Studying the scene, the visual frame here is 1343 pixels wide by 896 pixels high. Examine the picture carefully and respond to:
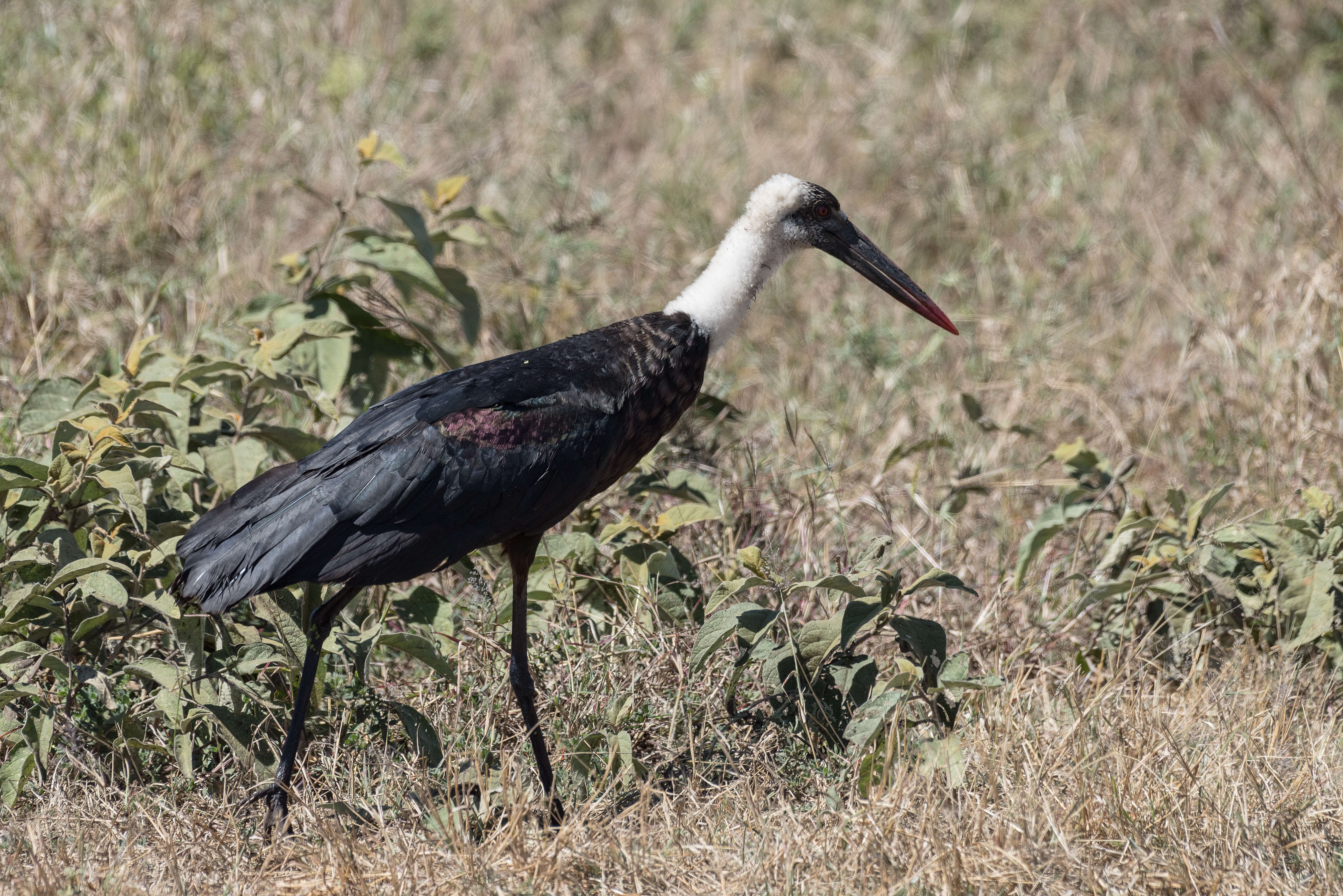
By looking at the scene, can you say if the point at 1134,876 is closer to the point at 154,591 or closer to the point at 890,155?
the point at 154,591

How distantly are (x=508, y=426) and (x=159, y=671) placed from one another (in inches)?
40.0

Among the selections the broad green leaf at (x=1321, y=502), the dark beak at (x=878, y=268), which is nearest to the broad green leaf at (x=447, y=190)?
the dark beak at (x=878, y=268)

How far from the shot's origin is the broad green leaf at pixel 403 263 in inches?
164

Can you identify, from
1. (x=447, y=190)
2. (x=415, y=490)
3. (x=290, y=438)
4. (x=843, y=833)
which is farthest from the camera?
(x=447, y=190)

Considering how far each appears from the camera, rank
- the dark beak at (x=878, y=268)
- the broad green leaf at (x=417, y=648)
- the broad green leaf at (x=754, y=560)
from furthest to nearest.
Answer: the dark beak at (x=878, y=268)
the broad green leaf at (x=754, y=560)
the broad green leaf at (x=417, y=648)

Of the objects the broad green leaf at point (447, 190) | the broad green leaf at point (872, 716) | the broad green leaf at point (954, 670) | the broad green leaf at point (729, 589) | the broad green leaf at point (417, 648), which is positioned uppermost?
the broad green leaf at point (447, 190)

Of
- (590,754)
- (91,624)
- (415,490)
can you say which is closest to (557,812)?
(590,754)

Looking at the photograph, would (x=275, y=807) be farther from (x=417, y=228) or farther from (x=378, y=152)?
(x=378, y=152)

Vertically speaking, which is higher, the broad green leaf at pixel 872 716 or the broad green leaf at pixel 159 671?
the broad green leaf at pixel 159 671

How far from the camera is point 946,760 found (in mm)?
3115

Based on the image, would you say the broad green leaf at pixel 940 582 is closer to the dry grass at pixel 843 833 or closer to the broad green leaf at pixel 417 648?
the dry grass at pixel 843 833

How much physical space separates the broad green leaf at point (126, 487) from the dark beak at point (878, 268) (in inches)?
76.5

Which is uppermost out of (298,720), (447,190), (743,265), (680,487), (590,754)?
(447,190)

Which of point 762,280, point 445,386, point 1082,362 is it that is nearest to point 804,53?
point 1082,362
